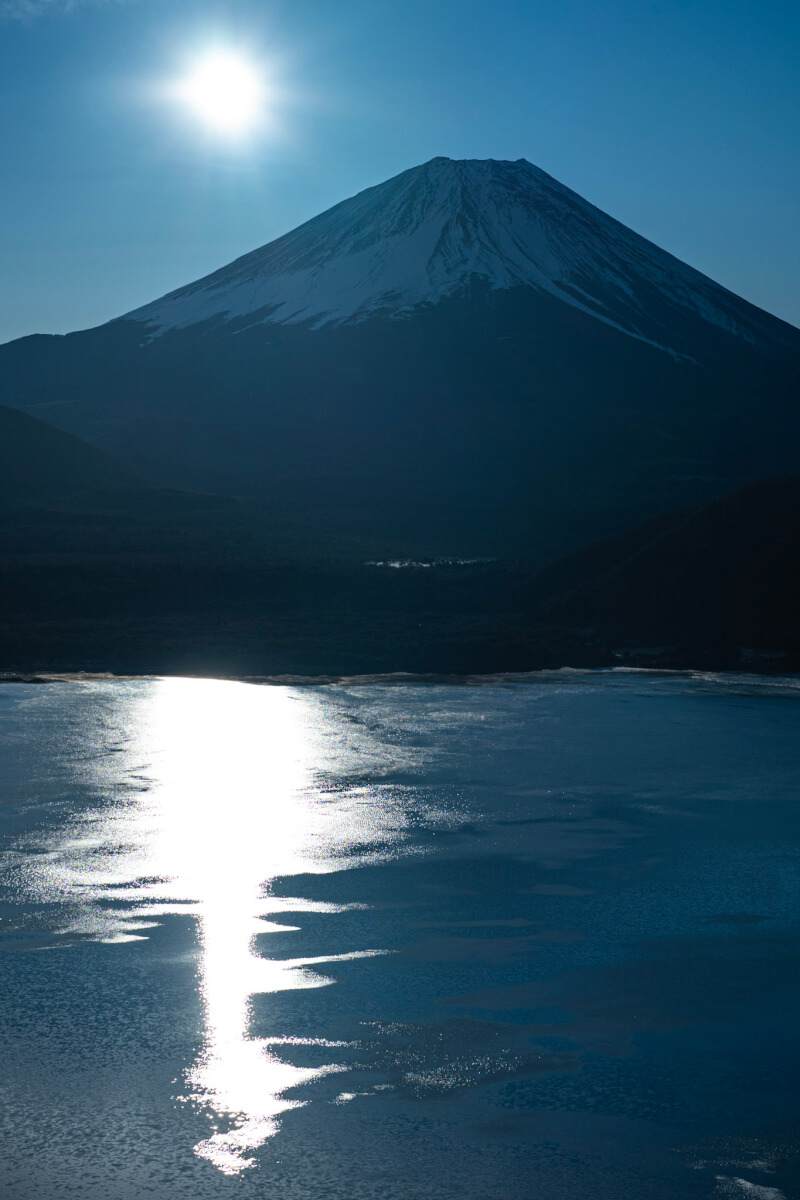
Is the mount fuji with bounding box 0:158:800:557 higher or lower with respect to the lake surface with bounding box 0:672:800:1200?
higher

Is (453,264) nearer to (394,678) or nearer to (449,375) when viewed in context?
(449,375)

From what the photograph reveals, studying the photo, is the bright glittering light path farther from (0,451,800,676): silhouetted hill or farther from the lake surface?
(0,451,800,676): silhouetted hill

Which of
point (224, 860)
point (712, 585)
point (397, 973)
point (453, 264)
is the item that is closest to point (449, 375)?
point (453, 264)

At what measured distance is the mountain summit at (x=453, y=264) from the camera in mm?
90812

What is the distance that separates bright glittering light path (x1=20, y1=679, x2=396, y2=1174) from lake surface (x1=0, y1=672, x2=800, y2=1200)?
0.02m

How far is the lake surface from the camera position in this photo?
3105 millimetres

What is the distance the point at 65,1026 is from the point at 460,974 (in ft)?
4.69

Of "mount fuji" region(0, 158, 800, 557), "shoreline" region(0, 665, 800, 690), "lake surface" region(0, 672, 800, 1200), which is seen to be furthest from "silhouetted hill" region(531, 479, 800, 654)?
Answer: "mount fuji" region(0, 158, 800, 557)

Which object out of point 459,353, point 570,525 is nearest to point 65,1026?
point 570,525

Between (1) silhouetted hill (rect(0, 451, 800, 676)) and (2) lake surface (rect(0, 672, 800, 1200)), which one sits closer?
(2) lake surface (rect(0, 672, 800, 1200))

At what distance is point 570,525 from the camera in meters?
49.1

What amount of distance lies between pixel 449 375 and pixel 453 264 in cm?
1829

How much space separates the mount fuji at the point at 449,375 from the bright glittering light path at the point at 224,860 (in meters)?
30.9

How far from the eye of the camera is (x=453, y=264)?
94.4 metres
